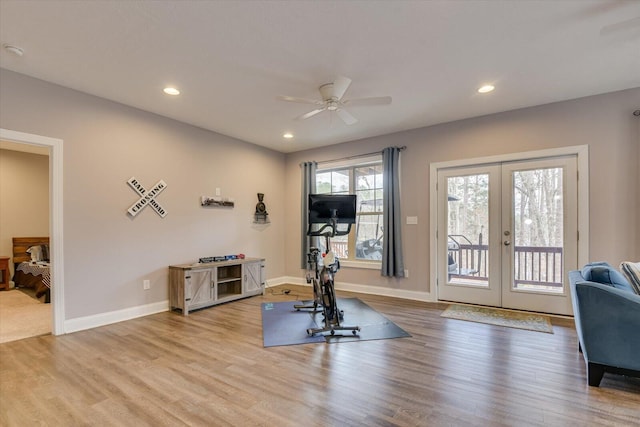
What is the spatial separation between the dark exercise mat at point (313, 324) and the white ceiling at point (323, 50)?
8.79 ft

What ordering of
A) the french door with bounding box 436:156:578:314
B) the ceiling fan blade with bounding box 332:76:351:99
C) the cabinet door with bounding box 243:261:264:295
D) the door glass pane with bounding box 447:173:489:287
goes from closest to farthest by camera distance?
the ceiling fan blade with bounding box 332:76:351:99 → the french door with bounding box 436:156:578:314 → the door glass pane with bounding box 447:173:489:287 → the cabinet door with bounding box 243:261:264:295

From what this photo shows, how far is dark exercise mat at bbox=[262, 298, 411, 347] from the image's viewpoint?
3183 millimetres

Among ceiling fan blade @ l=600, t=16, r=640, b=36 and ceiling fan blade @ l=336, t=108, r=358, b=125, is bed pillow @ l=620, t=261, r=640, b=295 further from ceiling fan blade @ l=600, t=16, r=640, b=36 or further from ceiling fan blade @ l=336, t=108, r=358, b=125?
ceiling fan blade @ l=336, t=108, r=358, b=125

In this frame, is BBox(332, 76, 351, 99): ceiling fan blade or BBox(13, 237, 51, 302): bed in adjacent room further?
BBox(13, 237, 51, 302): bed in adjacent room

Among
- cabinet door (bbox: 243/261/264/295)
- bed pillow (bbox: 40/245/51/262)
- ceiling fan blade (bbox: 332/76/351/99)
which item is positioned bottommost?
cabinet door (bbox: 243/261/264/295)

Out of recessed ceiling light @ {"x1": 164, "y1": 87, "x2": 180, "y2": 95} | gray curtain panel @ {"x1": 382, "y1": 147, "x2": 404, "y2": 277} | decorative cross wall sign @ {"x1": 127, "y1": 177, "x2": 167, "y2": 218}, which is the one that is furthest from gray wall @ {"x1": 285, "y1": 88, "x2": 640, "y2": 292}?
decorative cross wall sign @ {"x1": 127, "y1": 177, "x2": 167, "y2": 218}

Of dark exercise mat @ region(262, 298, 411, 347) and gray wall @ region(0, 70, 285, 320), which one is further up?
gray wall @ region(0, 70, 285, 320)

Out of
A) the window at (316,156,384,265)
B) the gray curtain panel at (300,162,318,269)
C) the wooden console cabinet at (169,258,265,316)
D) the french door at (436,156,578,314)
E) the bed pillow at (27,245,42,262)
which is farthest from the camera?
the gray curtain panel at (300,162,318,269)

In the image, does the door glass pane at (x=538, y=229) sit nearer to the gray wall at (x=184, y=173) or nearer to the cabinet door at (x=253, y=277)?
the gray wall at (x=184, y=173)

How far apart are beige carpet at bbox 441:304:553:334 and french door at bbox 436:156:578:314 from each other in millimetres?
191

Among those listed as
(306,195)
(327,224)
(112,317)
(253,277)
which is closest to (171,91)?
(327,224)

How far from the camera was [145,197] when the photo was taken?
4105 mm

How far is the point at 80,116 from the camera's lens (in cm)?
352

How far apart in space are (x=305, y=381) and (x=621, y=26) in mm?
3635
